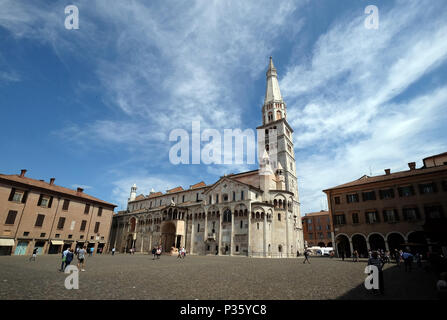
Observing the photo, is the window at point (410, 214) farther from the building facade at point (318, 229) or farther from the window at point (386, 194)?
the building facade at point (318, 229)

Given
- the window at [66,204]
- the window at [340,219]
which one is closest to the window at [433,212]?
the window at [340,219]

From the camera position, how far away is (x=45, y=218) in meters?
37.1

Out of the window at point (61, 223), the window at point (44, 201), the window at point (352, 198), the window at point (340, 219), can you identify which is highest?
the window at point (352, 198)

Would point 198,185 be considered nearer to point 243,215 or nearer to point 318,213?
point 243,215

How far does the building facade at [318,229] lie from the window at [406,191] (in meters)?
39.1

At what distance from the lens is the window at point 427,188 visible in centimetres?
2788

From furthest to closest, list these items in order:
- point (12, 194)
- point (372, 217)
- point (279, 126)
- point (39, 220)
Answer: point (279, 126) → point (39, 220) → point (12, 194) → point (372, 217)

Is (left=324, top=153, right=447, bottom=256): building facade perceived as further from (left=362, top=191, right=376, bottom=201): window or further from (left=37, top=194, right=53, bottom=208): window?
(left=37, top=194, right=53, bottom=208): window

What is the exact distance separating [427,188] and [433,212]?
311 cm

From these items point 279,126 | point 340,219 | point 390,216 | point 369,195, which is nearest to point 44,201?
point 340,219

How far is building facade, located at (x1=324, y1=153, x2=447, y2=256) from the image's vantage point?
27656 millimetres
